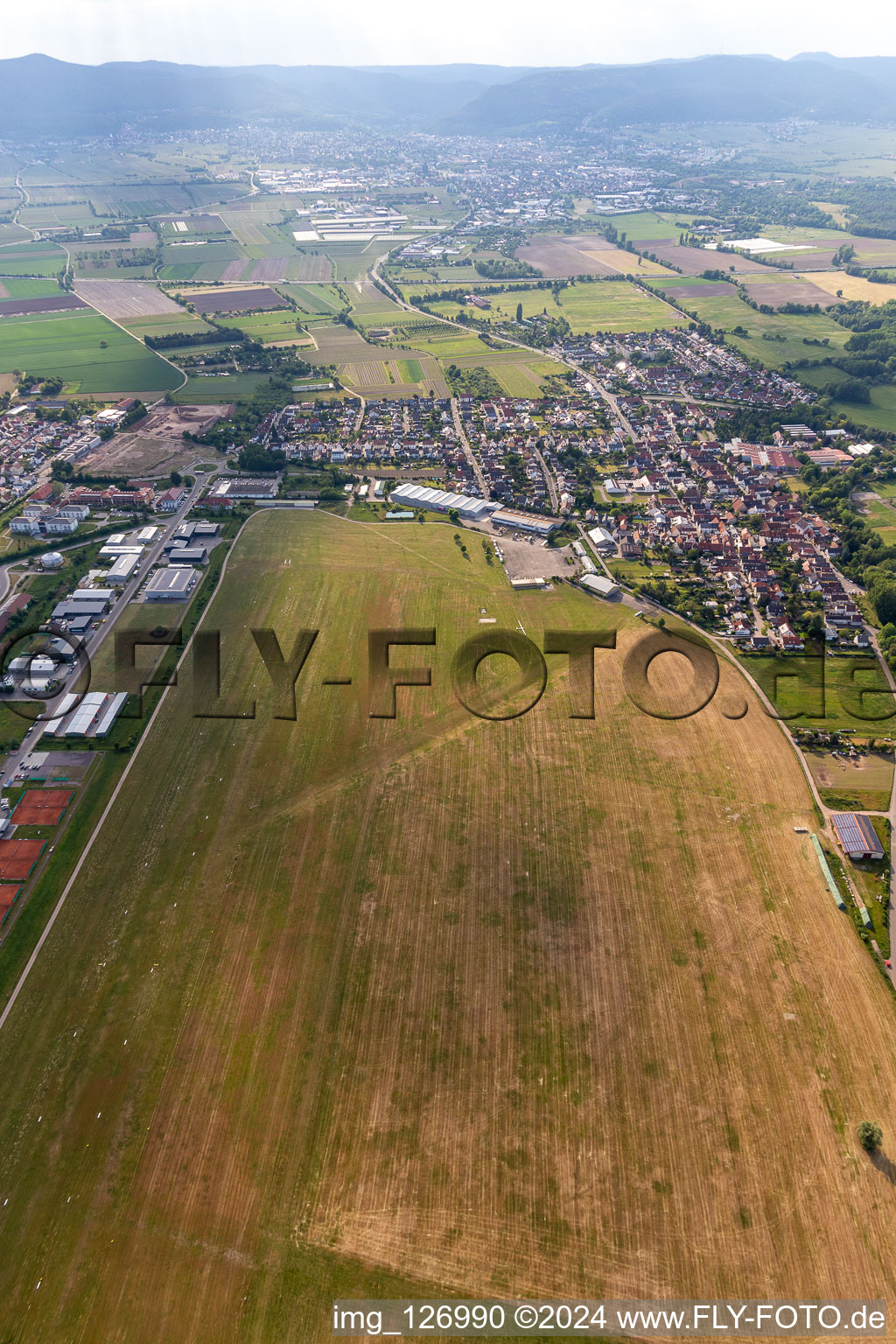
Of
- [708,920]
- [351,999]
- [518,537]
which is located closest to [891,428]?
[518,537]

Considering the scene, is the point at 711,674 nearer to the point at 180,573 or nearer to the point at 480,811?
the point at 480,811

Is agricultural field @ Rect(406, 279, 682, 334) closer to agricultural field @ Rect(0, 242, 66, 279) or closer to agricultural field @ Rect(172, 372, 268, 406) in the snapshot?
agricultural field @ Rect(172, 372, 268, 406)

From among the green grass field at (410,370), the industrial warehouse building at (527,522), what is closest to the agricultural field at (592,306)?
the green grass field at (410,370)

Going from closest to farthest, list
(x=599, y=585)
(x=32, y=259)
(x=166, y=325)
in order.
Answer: (x=599, y=585) → (x=166, y=325) → (x=32, y=259)

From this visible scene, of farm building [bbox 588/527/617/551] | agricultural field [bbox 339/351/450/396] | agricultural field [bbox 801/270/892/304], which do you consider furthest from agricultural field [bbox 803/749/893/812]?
agricultural field [bbox 801/270/892/304]

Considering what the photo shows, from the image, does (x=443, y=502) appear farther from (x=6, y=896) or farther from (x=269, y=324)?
(x=269, y=324)

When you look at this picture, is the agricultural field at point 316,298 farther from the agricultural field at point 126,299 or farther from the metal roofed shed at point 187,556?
the metal roofed shed at point 187,556

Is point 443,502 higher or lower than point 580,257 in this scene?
lower

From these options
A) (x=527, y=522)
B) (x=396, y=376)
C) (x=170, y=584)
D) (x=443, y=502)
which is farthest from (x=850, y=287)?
(x=170, y=584)
